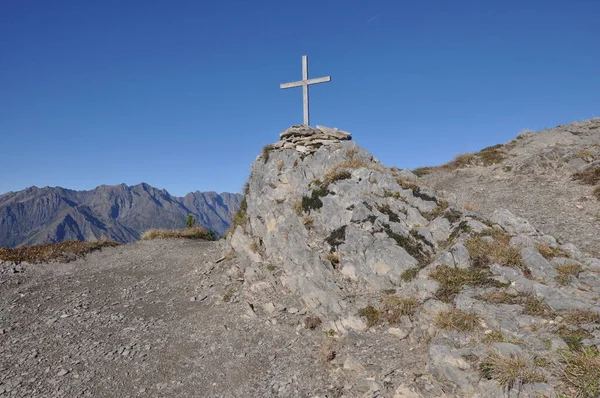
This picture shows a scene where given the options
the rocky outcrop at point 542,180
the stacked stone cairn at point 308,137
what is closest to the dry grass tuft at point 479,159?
the rocky outcrop at point 542,180

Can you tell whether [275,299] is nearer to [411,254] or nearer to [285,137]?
[411,254]

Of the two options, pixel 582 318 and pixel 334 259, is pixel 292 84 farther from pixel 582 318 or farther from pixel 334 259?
pixel 582 318

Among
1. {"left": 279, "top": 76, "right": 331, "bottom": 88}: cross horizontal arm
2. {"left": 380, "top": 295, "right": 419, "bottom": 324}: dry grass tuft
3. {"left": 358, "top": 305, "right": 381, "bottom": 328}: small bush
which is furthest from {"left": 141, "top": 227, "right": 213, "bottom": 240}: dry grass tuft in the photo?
{"left": 380, "top": 295, "right": 419, "bottom": 324}: dry grass tuft

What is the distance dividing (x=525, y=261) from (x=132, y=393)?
12788 millimetres

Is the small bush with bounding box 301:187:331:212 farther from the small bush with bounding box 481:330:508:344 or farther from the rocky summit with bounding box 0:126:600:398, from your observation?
the small bush with bounding box 481:330:508:344

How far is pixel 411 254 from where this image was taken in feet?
41.9

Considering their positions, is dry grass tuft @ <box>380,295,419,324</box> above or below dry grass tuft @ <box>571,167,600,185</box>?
below

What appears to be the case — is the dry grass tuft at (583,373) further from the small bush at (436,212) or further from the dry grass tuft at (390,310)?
the small bush at (436,212)

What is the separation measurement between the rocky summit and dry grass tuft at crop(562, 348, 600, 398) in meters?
0.03

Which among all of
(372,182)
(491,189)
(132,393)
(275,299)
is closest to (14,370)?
(132,393)

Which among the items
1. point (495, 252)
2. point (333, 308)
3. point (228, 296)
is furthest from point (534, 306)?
point (228, 296)

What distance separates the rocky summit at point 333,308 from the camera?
27.6ft

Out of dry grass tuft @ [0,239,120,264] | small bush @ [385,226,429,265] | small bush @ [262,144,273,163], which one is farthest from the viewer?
dry grass tuft @ [0,239,120,264]

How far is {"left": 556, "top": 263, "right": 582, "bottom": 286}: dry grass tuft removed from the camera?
9916 millimetres
